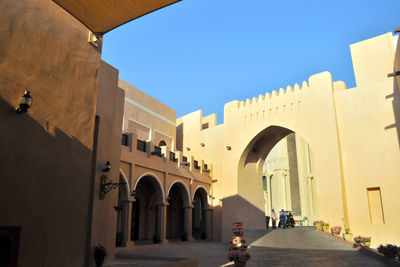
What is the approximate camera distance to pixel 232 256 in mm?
9562

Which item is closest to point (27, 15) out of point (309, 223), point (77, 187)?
point (77, 187)

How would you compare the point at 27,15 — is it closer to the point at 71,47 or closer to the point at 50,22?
the point at 50,22

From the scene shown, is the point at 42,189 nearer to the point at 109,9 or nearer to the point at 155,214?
the point at 109,9

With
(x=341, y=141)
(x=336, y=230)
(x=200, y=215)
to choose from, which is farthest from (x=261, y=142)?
(x=336, y=230)

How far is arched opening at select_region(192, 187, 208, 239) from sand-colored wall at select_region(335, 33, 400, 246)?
9.23 metres

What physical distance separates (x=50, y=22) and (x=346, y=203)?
15.4 metres

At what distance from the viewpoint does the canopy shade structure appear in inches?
209

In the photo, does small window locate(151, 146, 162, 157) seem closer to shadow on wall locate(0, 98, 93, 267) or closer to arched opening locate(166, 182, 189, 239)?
arched opening locate(166, 182, 189, 239)

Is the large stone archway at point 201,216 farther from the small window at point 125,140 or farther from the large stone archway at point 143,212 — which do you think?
the small window at point 125,140

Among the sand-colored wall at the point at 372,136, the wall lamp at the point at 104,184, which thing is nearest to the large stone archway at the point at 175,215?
the sand-colored wall at the point at 372,136

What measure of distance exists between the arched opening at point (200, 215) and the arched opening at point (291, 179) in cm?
994

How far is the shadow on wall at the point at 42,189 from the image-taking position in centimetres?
546

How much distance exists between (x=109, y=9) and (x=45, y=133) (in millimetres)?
2473

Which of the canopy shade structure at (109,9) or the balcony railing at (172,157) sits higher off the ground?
the balcony railing at (172,157)
